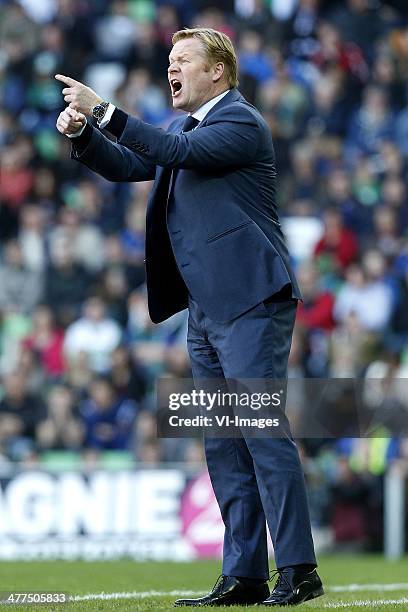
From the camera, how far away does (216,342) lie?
5180 millimetres

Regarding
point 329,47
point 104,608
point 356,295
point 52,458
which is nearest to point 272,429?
point 104,608

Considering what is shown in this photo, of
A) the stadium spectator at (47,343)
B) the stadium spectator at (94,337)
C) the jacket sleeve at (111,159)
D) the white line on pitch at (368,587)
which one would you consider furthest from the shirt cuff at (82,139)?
the stadium spectator at (47,343)

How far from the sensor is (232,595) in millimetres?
5098

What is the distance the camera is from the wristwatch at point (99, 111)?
16.5 ft

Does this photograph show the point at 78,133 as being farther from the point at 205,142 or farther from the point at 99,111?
the point at 205,142

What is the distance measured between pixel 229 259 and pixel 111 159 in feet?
2.25

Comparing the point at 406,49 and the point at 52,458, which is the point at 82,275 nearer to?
the point at 52,458

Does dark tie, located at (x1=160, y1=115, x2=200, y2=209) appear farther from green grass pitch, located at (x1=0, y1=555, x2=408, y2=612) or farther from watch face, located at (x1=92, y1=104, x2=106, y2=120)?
green grass pitch, located at (x1=0, y1=555, x2=408, y2=612)

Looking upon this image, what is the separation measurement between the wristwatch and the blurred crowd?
683 centimetres

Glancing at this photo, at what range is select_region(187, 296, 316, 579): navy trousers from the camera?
498cm

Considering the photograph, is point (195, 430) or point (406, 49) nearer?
point (195, 430)

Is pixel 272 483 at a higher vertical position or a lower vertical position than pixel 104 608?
higher

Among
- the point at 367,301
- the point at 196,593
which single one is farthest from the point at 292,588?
the point at 367,301

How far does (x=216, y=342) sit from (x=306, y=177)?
9.91 metres
